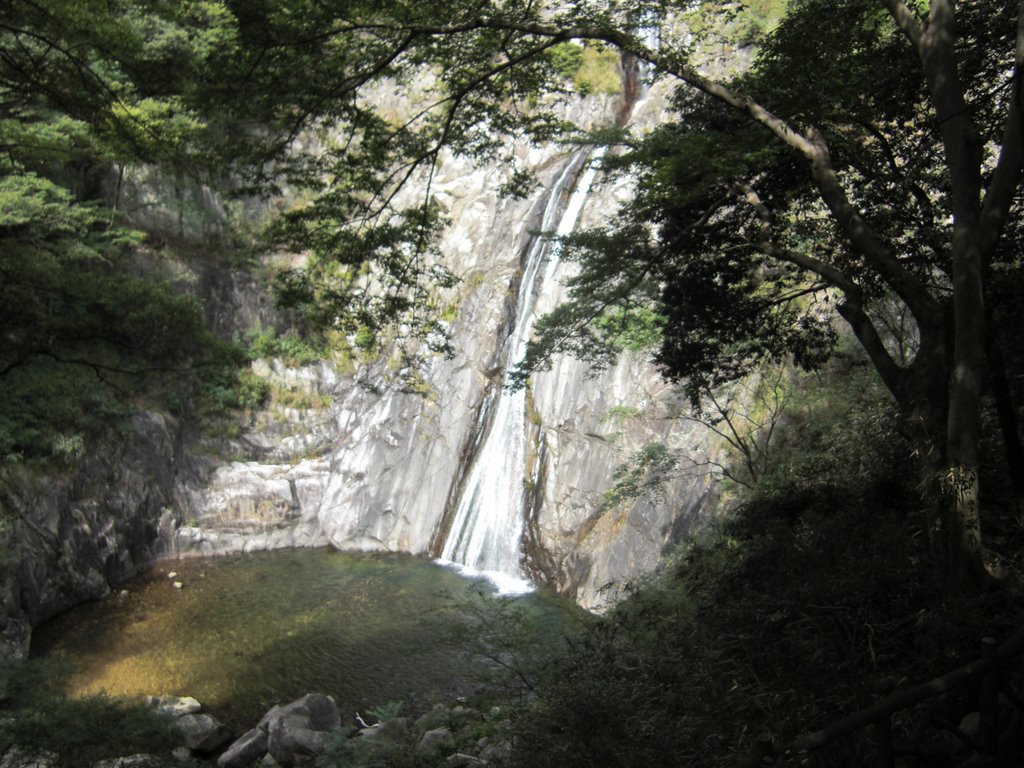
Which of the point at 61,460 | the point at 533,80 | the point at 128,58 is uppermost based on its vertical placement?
the point at 533,80

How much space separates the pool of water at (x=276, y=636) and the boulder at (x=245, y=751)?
82 cm

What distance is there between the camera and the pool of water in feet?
31.3

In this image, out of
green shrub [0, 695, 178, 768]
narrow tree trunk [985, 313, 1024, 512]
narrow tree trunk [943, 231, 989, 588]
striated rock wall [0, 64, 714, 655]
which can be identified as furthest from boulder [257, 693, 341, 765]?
narrow tree trunk [985, 313, 1024, 512]

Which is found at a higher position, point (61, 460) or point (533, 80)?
point (533, 80)

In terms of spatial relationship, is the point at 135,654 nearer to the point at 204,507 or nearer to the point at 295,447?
the point at 204,507

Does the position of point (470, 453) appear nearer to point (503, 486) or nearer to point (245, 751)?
point (503, 486)

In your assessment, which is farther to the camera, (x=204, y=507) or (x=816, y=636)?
(x=204, y=507)

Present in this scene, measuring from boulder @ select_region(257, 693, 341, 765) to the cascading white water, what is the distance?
180 inches

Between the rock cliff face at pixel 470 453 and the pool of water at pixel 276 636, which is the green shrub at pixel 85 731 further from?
the rock cliff face at pixel 470 453

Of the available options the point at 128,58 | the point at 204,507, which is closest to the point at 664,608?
the point at 128,58

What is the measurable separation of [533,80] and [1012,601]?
18.0 feet

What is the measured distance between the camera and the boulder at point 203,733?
7984mm

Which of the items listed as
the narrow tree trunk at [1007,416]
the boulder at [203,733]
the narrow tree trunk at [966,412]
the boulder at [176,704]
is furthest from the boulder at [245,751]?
the narrow tree trunk at [1007,416]

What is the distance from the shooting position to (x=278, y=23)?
524cm
